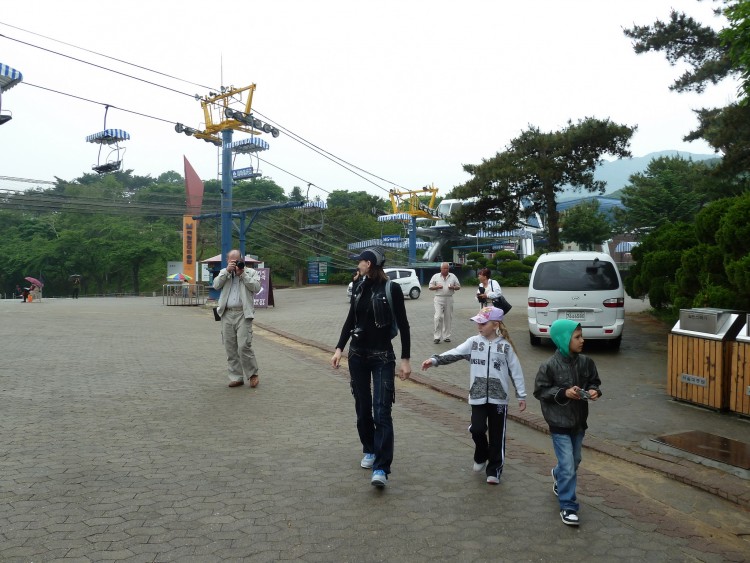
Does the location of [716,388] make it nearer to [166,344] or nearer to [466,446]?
[466,446]

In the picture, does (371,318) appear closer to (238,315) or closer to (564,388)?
(564,388)

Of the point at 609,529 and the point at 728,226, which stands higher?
the point at 728,226

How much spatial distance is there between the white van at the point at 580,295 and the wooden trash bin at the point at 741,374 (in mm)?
4038

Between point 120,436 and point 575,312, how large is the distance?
7735 mm

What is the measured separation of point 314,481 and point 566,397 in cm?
194

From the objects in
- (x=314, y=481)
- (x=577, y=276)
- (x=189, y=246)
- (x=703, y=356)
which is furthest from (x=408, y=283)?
(x=314, y=481)

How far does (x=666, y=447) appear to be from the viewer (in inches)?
221

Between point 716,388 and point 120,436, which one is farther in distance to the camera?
point 716,388

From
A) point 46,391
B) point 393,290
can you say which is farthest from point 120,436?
point 393,290

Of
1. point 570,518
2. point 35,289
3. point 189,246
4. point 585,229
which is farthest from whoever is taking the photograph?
point 585,229

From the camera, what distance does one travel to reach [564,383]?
410cm

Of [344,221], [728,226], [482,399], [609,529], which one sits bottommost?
[609,529]

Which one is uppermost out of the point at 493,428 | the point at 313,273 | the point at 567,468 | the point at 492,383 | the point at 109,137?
the point at 109,137

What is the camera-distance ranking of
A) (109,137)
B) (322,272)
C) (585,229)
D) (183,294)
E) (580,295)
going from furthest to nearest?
(322,272), (585,229), (183,294), (109,137), (580,295)
